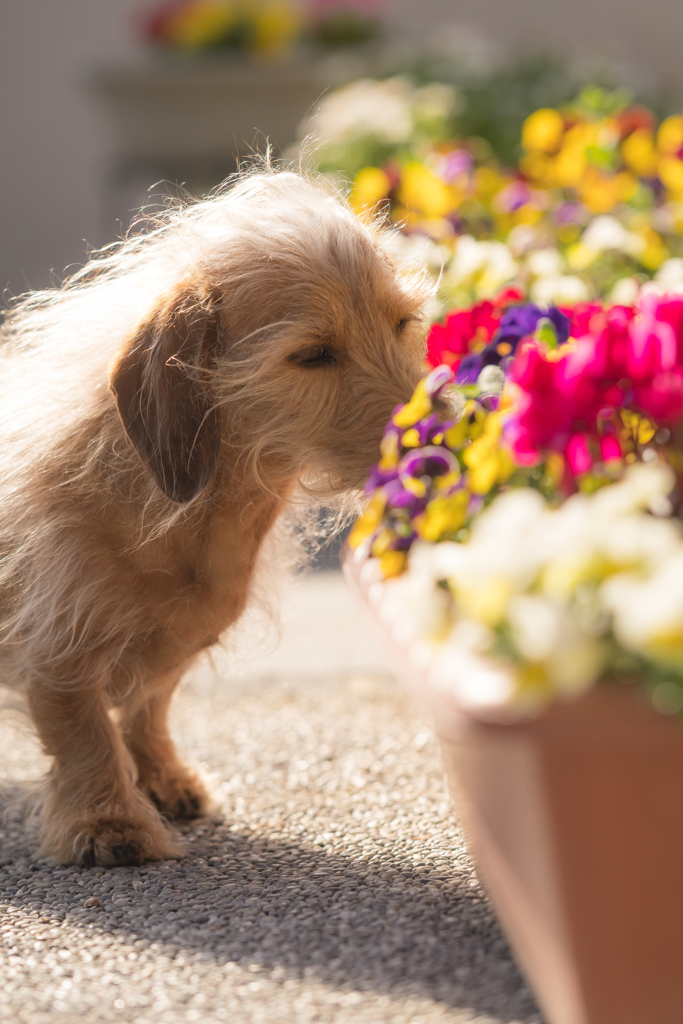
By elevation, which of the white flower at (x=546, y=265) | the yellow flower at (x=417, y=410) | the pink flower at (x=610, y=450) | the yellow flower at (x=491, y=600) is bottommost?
the white flower at (x=546, y=265)

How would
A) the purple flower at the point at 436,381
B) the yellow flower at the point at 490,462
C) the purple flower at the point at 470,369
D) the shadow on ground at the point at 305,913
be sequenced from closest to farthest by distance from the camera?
the yellow flower at the point at 490,462
the shadow on ground at the point at 305,913
the purple flower at the point at 436,381
the purple flower at the point at 470,369

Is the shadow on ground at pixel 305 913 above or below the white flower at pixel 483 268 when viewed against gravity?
below

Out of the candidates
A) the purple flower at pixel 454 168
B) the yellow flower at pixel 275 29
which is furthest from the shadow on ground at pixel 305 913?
the yellow flower at pixel 275 29

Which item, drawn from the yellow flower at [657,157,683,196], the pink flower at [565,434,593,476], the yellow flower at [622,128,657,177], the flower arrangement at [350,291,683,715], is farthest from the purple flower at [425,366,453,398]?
the yellow flower at [622,128,657,177]

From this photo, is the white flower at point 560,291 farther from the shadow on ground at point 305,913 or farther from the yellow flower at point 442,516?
the shadow on ground at point 305,913

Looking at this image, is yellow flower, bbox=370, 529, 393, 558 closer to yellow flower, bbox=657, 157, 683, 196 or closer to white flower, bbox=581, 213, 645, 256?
white flower, bbox=581, 213, 645, 256

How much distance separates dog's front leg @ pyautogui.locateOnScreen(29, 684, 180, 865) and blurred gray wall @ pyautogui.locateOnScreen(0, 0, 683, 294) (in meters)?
10.4

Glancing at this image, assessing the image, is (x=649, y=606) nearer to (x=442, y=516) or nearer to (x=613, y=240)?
(x=442, y=516)

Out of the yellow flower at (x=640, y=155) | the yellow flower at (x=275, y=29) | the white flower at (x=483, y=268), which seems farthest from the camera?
the yellow flower at (x=275, y=29)

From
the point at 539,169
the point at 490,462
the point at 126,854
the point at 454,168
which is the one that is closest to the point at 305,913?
the point at 126,854

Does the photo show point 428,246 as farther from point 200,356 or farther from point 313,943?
point 313,943

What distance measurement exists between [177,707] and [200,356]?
1649mm

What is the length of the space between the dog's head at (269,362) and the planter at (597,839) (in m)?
0.82

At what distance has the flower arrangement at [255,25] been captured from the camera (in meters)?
9.91
